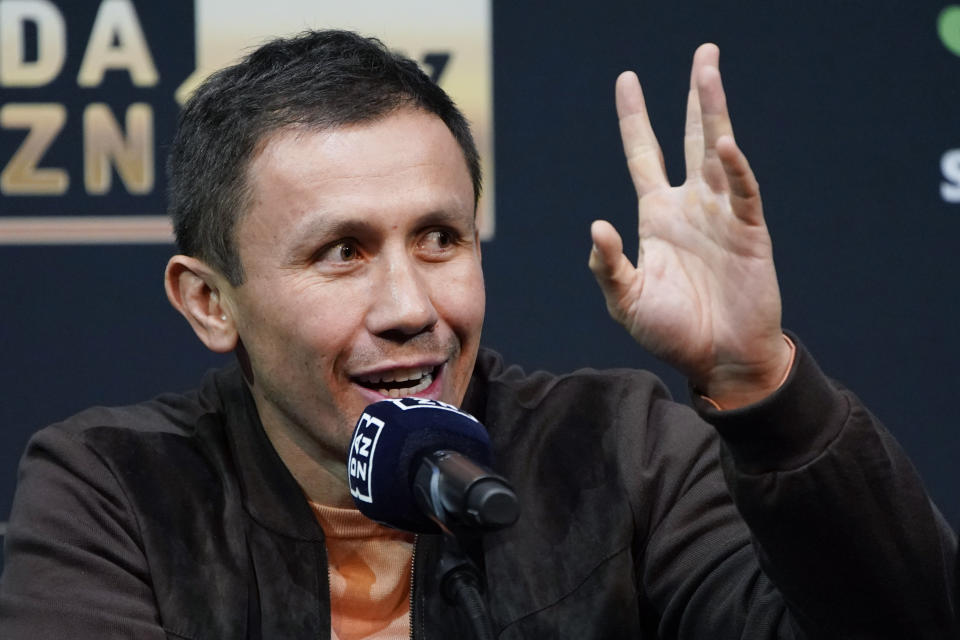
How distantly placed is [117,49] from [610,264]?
1459mm

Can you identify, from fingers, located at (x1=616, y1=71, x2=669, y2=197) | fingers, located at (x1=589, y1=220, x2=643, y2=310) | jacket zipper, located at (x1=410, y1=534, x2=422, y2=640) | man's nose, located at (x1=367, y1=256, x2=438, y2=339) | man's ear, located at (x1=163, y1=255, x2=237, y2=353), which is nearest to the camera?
fingers, located at (x1=589, y1=220, x2=643, y2=310)

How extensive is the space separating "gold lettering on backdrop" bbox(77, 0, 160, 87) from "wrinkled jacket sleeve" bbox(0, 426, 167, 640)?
0.90 m

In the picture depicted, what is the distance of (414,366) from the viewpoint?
1732mm

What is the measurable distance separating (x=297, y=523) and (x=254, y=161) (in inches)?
18.9

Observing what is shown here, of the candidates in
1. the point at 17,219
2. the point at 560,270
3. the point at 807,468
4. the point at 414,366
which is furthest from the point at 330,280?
the point at 17,219

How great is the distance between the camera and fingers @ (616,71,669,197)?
1590 millimetres

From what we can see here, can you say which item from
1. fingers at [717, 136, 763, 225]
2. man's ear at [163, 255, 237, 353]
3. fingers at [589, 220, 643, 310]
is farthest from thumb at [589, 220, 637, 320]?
man's ear at [163, 255, 237, 353]

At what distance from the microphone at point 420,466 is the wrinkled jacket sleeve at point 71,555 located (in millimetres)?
451

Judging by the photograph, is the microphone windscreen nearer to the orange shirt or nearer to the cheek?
the cheek

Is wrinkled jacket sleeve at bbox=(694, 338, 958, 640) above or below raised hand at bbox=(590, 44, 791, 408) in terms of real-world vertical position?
below

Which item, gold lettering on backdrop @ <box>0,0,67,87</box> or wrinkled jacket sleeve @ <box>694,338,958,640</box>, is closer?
wrinkled jacket sleeve @ <box>694,338,958,640</box>

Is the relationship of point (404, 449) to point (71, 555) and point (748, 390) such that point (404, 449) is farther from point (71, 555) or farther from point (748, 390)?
point (71, 555)

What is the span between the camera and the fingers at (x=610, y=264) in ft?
4.67

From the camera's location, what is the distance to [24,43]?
2.59 meters
